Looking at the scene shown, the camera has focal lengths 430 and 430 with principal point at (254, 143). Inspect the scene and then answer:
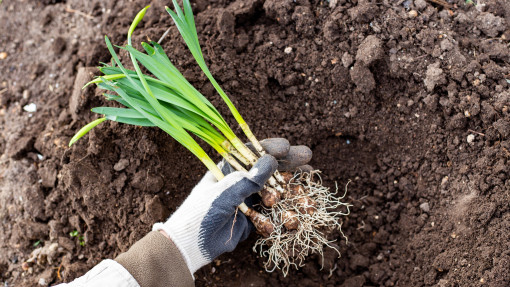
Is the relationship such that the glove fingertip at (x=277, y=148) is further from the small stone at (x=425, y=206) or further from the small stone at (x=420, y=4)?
the small stone at (x=420, y=4)

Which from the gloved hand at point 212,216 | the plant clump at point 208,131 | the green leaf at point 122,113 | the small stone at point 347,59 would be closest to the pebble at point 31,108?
the plant clump at point 208,131

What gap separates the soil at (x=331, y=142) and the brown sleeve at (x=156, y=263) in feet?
0.69

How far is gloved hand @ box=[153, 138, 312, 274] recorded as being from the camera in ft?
5.39

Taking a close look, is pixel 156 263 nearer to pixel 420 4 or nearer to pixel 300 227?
pixel 300 227

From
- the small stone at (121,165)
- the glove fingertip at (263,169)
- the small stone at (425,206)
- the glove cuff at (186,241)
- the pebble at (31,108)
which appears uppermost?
the pebble at (31,108)

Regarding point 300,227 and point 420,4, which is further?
point 420,4

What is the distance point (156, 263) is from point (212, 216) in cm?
27

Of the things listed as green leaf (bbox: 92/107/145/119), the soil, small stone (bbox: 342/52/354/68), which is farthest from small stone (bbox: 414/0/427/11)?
green leaf (bbox: 92/107/145/119)

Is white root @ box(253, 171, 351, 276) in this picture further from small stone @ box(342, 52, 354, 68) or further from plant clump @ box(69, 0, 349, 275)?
small stone @ box(342, 52, 354, 68)

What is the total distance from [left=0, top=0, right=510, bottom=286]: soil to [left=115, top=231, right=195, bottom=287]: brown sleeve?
21cm

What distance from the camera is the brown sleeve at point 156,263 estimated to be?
5.19 ft

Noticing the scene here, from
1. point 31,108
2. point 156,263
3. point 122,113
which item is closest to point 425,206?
point 156,263

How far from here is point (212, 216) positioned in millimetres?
1638

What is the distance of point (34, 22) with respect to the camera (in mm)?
2412
